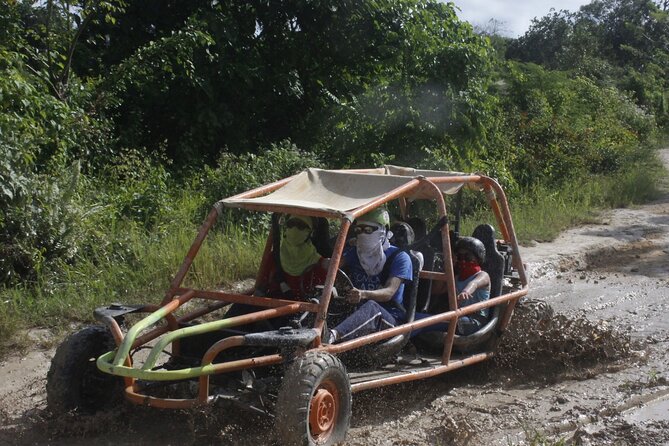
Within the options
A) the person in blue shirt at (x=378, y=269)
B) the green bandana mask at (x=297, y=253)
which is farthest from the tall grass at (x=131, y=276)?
the person in blue shirt at (x=378, y=269)

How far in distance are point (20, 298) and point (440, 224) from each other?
3.59 meters

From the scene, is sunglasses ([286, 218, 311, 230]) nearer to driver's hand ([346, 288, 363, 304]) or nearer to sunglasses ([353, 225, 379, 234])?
sunglasses ([353, 225, 379, 234])

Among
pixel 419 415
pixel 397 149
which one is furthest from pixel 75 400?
pixel 397 149

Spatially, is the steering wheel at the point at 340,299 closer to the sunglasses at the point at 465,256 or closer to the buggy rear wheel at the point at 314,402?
the buggy rear wheel at the point at 314,402

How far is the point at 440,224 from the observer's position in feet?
19.7

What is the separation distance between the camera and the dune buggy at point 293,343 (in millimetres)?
4621

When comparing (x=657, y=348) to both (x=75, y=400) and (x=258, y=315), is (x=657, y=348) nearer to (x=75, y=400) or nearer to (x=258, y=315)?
(x=258, y=315)

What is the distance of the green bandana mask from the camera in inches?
236

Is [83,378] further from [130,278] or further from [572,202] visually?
[572,202]

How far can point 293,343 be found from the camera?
185 inches

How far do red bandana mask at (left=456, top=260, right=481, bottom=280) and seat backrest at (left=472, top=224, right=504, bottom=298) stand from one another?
0.14 meters

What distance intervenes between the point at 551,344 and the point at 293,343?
279 cm

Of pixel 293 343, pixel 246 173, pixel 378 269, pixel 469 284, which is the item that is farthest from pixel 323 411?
pixel 246 173

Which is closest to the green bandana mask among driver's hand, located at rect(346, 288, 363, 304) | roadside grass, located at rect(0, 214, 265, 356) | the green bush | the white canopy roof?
the white canopy roof
